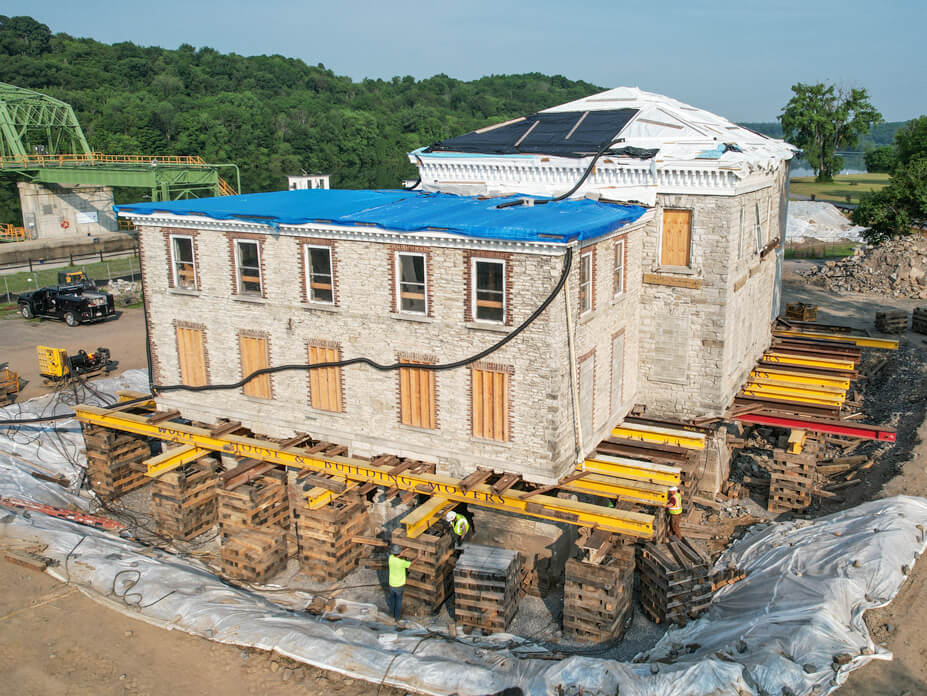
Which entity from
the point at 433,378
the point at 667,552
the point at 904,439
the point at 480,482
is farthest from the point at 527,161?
the point at 904,439

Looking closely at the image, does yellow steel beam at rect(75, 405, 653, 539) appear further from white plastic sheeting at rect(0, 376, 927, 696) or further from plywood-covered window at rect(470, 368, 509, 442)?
white plastic sheeting at rect(0, 376, 927, 696)

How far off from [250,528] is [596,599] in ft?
27.8

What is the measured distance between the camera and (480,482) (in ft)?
57.2

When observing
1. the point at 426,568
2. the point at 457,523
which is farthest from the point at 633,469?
the point at 426,568

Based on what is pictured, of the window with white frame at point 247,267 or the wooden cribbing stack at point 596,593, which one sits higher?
the window with white frame at point 247,267

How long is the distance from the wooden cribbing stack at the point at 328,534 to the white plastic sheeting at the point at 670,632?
1599 millimetres

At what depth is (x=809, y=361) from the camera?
25.8m

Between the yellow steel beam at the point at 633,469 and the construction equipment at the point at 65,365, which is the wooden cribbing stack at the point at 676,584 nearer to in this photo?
the yellow steel beam at the point at 633,469

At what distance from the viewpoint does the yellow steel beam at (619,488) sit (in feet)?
55.2

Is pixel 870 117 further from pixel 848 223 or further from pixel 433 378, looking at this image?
pixel 433 378

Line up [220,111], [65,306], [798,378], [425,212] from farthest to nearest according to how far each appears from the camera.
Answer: [220,111]
[65,306]
[798,378]
[425,212]

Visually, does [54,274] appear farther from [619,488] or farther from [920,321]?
[920,321]

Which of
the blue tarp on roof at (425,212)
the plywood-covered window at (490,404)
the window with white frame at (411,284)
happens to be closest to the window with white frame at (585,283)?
the blue tarp on roof at (425,212)

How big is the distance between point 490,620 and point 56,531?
10.9 m
